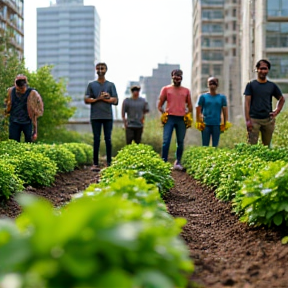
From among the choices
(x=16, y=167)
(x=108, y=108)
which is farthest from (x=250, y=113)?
(x=16, y=167)

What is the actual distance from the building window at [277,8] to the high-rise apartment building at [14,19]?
65.2ft

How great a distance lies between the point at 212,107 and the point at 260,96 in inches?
79.3

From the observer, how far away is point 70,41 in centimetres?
16575

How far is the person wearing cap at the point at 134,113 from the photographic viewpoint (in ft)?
41.5

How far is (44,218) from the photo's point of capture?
1650 millimetres

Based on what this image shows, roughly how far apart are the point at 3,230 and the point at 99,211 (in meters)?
0.37

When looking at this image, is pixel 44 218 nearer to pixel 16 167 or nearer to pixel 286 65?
pixel 16 167

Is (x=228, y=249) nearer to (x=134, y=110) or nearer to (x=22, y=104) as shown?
(x=22, y=104)

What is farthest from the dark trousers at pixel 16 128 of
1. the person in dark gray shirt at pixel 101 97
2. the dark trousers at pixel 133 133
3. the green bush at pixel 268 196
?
the green bush at pixel 268 196

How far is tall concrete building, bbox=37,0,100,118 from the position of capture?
16154 centimetres

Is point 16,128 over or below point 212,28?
below

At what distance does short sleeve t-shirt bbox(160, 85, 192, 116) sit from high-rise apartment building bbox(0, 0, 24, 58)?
36093mm

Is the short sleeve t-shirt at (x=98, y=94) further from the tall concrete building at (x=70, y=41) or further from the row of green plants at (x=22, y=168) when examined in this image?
the tall concrete building at (x=70, y=41)

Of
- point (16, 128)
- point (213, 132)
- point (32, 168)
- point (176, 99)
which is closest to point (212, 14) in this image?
point (213, 132)
